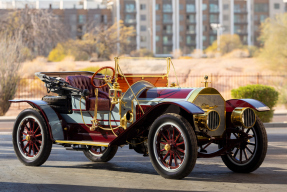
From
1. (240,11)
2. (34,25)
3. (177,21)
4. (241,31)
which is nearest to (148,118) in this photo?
(34,25)

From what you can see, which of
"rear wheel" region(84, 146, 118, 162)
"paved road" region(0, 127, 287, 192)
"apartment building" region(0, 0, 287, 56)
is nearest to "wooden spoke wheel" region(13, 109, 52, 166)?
"paved road" region(0, 127, 287, 192)

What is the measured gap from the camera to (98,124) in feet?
26.7

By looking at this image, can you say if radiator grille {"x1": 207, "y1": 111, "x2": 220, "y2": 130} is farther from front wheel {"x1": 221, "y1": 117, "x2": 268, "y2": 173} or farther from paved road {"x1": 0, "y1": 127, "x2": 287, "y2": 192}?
paved road {"x1": 0, "y1": 127, "x2": 287, "y2": 192}

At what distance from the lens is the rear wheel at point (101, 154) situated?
878cm

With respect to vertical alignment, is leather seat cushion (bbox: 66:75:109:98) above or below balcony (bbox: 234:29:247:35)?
below

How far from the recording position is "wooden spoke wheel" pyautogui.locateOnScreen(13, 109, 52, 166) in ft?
27.2

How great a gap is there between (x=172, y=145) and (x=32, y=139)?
9.21ft

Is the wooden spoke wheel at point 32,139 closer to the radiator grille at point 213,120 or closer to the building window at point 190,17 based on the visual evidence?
the radiator grille at point 213,120

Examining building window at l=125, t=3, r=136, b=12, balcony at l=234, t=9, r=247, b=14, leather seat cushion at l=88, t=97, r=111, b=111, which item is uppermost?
building window at l=125, t=3, r=136, b=12

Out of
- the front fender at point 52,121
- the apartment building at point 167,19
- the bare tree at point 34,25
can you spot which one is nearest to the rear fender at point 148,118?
the front fender at point 52,121

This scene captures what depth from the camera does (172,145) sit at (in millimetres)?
6859

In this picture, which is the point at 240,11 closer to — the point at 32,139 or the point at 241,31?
the point at 241,31

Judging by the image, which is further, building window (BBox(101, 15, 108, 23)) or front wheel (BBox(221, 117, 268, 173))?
building window (BBox(101, 15, 108, 23))

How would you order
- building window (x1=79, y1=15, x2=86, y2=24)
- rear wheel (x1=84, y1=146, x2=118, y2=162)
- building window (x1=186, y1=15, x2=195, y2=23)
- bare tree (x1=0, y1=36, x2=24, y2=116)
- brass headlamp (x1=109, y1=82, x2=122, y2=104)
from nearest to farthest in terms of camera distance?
brass headlamp (x1=109, y1=82, x2=122, y2=104) → rear wheel (x1=84, y1=146, x2=118, y2=162) → bare tree (x1=0, y1=36, x2=24, y2=116) → building window (x1=79, y1=15, x2=86, y2=24) → building window (x1=186, y1=15, x2=195, y2=23)
